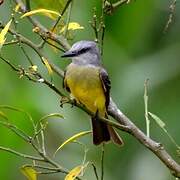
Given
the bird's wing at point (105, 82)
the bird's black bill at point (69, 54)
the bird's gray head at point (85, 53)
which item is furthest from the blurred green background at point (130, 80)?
the bird's black bill at point (69, 54)

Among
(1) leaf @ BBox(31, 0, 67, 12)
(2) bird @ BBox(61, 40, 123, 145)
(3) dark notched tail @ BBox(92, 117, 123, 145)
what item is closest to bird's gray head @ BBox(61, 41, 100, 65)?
(2) bird @ BBox(61, 40, 123, 145)

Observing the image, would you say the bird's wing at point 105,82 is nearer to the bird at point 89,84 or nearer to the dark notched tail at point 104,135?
the bird at point 89,84

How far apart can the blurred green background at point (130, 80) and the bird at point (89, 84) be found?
15.7 inches

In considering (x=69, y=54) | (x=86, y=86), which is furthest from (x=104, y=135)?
(x=69, y=54)

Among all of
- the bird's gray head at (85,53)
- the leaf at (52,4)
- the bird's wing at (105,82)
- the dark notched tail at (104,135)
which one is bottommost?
the dark notched tail at (104,135)

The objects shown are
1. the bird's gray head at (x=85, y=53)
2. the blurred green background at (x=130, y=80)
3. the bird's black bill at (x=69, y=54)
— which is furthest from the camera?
the blurred green background at (x=130, y=80)

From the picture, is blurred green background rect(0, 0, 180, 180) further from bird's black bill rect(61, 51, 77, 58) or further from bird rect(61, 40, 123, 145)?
bird's black bill rect(61, 51, 77, 58)

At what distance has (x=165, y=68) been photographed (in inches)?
162

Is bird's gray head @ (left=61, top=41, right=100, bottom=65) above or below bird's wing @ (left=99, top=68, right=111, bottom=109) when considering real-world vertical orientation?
above

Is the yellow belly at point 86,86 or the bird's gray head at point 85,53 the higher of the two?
the bird's gray head at point 85,53

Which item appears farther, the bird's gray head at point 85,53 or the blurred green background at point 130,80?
the blurred green background at point 130,80

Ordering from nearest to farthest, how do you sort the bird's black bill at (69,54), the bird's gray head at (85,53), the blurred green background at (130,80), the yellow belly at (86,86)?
the bird's black bill at (69,54) < the bird's gray head at (85,53) < the yellow belly at (86,86) < the blurred green background at (130,80)

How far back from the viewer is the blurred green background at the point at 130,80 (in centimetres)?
396

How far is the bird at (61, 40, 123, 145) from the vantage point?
11.3 feet
